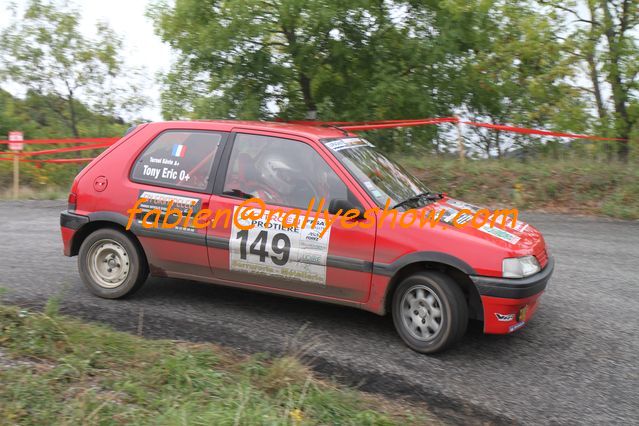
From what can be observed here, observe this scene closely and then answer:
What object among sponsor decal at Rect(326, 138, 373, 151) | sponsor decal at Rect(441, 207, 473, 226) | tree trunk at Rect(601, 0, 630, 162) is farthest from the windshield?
tree trunk at Rect(601, 0, 630, 162)

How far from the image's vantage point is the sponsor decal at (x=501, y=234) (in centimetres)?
475

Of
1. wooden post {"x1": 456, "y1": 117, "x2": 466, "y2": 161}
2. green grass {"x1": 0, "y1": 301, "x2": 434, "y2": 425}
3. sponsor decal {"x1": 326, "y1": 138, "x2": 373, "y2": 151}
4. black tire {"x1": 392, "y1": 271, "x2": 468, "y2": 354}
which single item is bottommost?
green grass {"x1": 0, "y1": 301, "x2": 434, "y2": 425}

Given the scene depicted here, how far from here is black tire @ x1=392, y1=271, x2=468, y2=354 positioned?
15.0ft

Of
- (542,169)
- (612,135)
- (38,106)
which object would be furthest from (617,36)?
(38,106)

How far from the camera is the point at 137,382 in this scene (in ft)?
12.5

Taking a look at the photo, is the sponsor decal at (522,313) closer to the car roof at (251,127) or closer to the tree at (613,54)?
the car roof at (251,127)

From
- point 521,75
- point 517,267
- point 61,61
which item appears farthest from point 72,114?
point 517,267

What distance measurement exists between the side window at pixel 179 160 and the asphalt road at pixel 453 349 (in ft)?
3.70

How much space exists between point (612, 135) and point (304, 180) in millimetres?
11328

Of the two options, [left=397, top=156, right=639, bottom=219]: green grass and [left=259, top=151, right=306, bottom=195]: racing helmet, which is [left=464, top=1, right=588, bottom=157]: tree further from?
[left=259, top=151, right=306, bottom=195]: racing helmet

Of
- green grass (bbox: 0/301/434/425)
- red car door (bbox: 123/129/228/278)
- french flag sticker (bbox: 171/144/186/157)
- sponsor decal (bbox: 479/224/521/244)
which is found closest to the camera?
green grass (bbox: 0/301/434/425)

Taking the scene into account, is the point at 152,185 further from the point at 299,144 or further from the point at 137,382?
the point at 137,382

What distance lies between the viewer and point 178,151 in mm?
5570

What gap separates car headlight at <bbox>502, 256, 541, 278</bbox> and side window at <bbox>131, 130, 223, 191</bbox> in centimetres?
255
